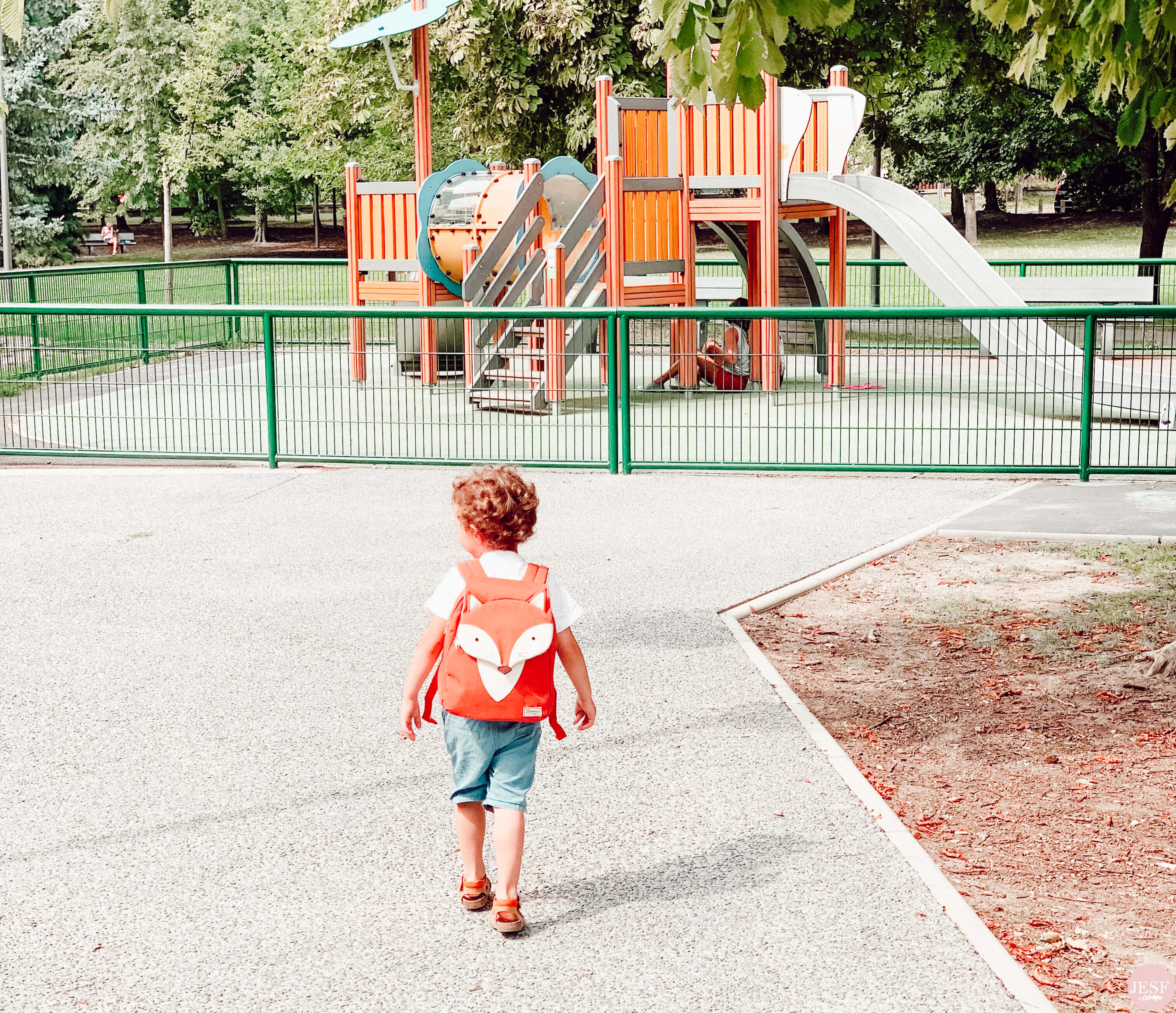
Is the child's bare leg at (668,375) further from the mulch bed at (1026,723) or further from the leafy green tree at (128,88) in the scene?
the leafy green tree at (128,88)

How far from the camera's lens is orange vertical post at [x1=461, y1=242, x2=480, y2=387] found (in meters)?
14.9

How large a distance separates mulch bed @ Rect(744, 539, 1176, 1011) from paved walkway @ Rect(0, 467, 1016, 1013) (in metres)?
0.28

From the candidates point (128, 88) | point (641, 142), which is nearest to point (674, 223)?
point (641, 142)

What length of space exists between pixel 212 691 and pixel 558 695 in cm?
145

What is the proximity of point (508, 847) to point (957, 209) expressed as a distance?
53852 millimetres

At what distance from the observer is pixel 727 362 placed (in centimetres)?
1711

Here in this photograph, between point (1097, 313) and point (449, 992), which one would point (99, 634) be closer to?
point (449, 992)

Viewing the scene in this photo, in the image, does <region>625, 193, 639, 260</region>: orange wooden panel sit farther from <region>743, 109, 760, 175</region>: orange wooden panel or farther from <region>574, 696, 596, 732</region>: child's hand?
<region>574, 696, 596, 732</region>: child's hand

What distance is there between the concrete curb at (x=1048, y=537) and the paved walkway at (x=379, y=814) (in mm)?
573

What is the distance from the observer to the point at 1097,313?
11062 millimetres

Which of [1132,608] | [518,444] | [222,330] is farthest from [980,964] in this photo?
[222,330]

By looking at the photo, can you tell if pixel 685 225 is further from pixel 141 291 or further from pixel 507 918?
pixel 507 918

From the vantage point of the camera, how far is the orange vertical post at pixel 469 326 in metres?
14.9

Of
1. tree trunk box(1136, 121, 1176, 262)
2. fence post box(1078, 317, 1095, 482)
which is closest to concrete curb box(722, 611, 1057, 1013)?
fence post box(1078, 317, 1095, 482)
